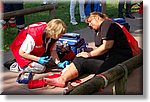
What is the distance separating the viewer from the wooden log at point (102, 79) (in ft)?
6.04

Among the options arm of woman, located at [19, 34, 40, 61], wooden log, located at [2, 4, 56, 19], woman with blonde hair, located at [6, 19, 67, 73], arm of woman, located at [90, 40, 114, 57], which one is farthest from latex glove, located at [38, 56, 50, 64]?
wooden log, located at [2, 4, 56, 19]

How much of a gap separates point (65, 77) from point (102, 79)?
48.7 inches

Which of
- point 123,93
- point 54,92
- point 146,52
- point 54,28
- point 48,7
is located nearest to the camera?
point 146,52

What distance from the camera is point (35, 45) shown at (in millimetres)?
3436

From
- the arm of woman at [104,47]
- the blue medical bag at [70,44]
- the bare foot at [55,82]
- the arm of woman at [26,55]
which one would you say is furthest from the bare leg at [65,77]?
the blue medical bag at [70,44]

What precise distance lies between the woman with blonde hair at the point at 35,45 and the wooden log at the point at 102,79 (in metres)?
1.07

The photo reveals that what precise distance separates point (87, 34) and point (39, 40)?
192cm

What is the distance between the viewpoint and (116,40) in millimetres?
3320

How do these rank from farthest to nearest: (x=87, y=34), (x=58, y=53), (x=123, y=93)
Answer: (x=87, y=34) < (x=58, y=53) < (x=123, y=93)

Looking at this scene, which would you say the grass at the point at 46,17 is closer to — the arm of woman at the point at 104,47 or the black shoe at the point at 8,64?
the black shoe at the point at 8,64

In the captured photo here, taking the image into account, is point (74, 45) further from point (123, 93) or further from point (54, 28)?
point (123, 93)

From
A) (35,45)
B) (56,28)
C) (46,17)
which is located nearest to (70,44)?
(35,45)

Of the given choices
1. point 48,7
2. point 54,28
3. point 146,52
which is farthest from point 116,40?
point 48,7

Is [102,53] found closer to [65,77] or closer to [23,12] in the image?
[65,77]
